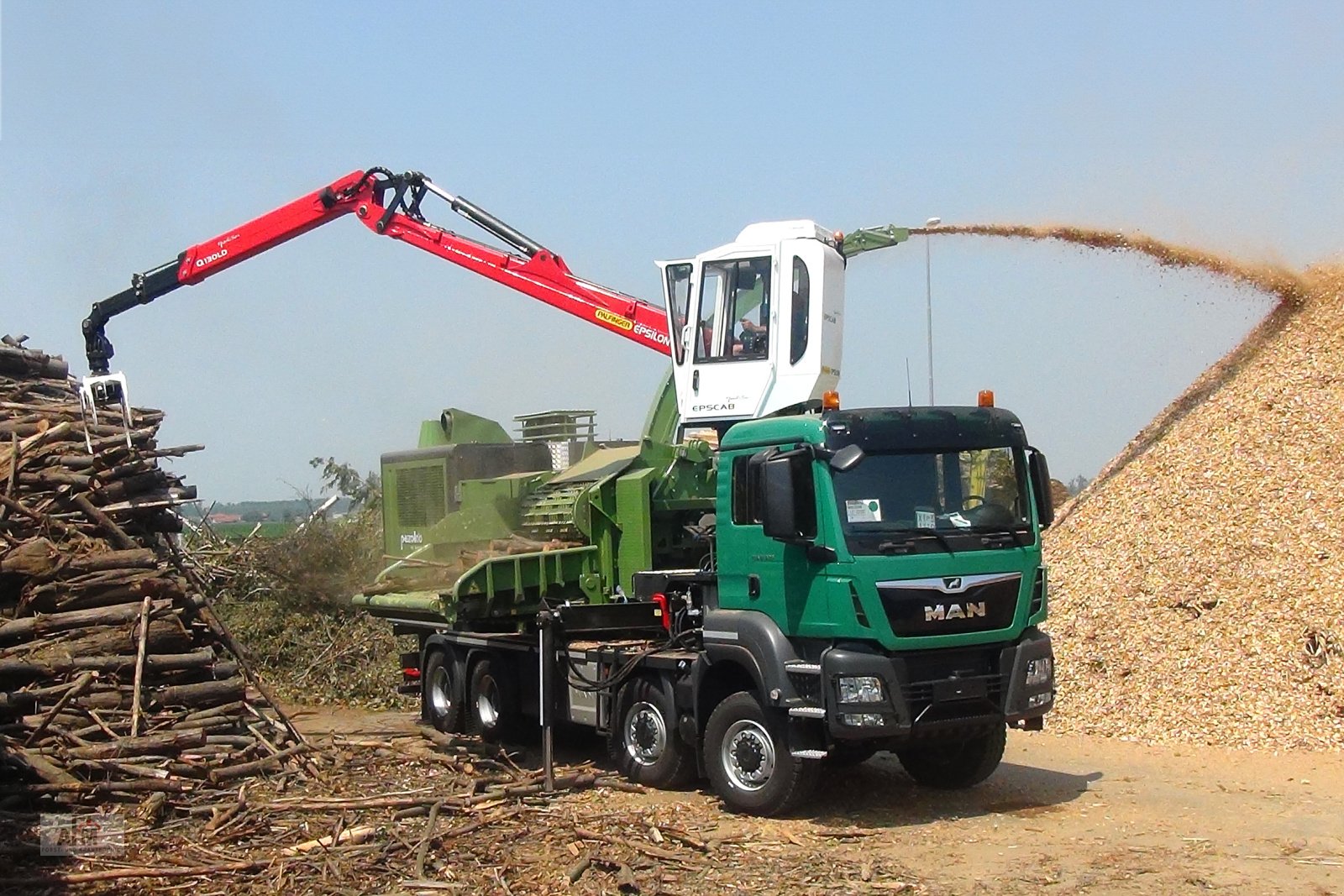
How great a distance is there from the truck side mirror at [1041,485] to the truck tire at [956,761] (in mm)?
1764

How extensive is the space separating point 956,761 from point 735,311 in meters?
4.77

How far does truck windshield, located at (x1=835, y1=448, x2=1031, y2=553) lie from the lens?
9.98 metres

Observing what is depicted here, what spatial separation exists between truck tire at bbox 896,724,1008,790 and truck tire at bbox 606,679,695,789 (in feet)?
6.09

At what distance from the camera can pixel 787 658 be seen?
33.3ft

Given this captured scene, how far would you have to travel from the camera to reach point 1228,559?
15.7 metres

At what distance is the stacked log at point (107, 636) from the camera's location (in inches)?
417

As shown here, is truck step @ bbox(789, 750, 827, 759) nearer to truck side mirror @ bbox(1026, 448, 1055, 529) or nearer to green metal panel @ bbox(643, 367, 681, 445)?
truck side mirror @ bbox(1026, 448, 1055, 529)

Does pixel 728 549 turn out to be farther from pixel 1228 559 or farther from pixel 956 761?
pixel 1228 559

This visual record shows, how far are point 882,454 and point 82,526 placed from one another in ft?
24.3

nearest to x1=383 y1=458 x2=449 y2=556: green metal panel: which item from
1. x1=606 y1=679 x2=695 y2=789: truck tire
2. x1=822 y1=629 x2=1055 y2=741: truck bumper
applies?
x1=606 y1=679 x2=695 y2=789: truck tire

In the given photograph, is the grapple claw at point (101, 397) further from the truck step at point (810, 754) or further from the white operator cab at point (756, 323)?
the truck step at point (810, 754)

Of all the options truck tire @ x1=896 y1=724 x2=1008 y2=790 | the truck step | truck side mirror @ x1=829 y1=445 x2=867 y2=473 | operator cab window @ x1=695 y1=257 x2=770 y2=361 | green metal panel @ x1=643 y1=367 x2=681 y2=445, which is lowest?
truck tire @ x1=896 y1=724 x2=1008 y2=790

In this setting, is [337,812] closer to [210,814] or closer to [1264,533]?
[210,814]

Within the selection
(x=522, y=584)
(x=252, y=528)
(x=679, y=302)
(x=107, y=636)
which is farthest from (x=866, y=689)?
Answer: (x=252, y=528)
